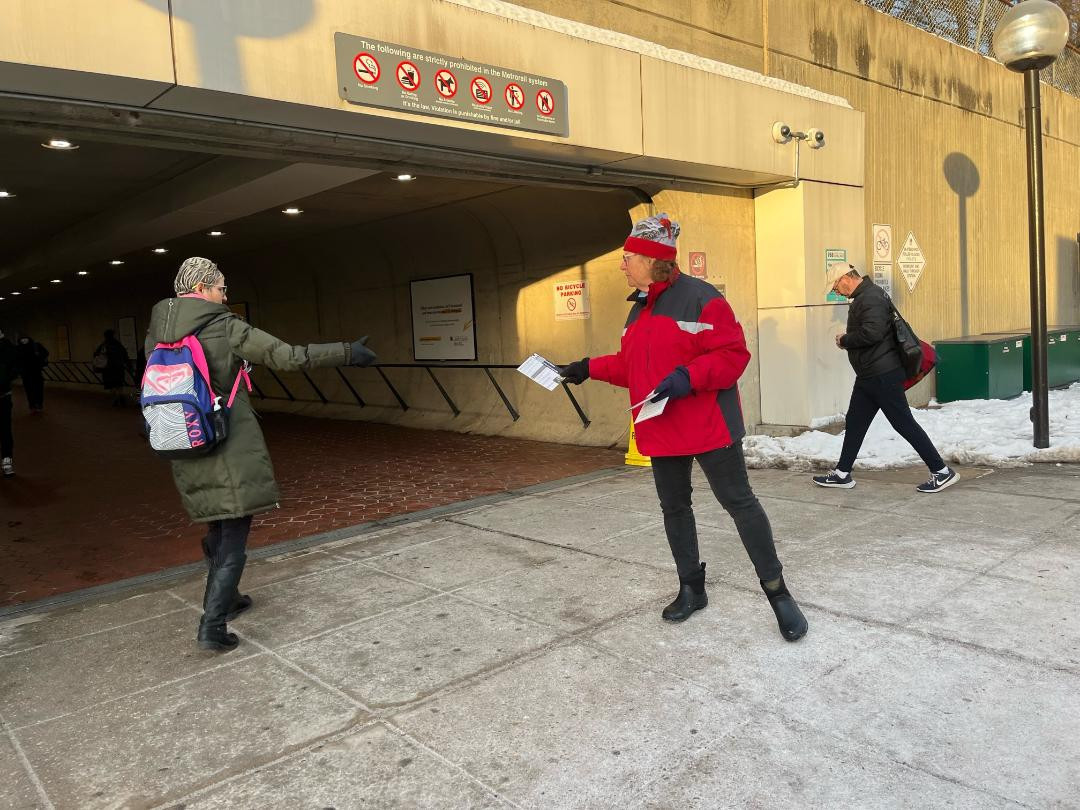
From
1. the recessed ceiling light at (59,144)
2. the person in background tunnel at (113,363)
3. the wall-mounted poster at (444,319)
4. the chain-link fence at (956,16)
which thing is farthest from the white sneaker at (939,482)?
the person in background tunnel at (113,363)

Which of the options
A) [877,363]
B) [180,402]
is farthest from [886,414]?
[180,402]

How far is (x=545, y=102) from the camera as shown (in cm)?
623

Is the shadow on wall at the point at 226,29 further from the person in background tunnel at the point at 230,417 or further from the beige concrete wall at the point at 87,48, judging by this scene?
the person in background tunnel at the point at 230,417

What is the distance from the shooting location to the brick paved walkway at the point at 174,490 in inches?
223

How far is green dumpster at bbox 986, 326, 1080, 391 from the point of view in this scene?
11.1 meters

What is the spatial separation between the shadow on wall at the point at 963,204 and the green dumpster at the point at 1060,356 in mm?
507

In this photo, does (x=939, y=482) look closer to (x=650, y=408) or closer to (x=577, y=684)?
(x=650, y=408)

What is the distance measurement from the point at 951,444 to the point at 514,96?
4.77 m

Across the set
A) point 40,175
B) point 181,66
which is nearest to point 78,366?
point 40,175

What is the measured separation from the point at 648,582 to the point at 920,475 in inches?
136

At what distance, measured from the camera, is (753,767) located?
2590 mm

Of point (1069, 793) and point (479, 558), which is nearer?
point (1069, 793)

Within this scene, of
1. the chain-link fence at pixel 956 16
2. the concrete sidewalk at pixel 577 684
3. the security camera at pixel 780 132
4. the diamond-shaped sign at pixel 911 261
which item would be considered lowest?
the concrete sidewalk at pixel 577 684

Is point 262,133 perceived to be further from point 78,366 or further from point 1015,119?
point 78,366
